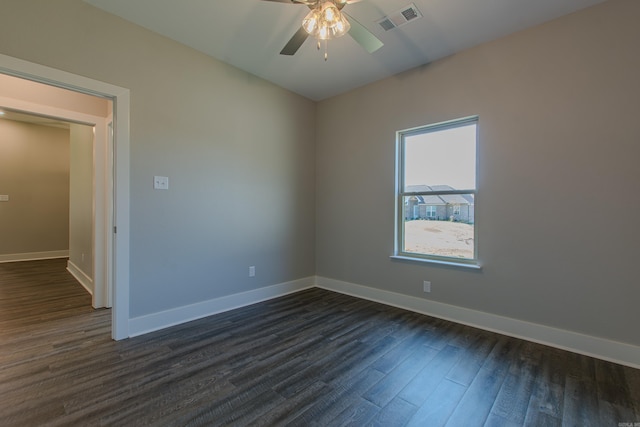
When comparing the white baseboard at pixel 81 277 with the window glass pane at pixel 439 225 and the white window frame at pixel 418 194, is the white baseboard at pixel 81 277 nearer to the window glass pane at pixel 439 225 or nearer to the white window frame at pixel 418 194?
the white window frame at pixel 418 194

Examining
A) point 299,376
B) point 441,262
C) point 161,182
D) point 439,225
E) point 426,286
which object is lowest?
point 299,376

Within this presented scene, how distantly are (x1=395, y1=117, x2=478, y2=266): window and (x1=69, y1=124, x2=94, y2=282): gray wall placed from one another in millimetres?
4260

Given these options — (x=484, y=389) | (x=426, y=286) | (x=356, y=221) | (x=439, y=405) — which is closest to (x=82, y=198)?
(x=356, y=221)

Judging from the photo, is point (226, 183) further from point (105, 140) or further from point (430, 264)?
point (430, 264)

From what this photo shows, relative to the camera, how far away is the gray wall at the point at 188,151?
2275 mm

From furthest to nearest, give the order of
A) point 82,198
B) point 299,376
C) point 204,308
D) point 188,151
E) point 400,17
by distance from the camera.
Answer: point 82,198
point 204,308
point 188,151
point 400,17
point 299,376

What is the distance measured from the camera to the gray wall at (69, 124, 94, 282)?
13.1 feet

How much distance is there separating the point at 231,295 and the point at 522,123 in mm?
3532

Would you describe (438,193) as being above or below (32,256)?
above

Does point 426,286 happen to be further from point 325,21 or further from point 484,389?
point 325,21

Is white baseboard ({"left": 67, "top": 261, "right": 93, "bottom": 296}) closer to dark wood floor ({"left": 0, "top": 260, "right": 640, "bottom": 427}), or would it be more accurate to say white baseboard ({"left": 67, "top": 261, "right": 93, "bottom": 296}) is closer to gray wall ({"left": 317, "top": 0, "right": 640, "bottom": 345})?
dark wood floor ({"left": 0, "top": 260, "right": 640, "bottom": 427})

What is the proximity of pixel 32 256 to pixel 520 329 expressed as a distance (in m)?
9.22

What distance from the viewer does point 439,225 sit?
321 centimetres

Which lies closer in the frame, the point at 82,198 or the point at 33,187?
the point at 82,198
